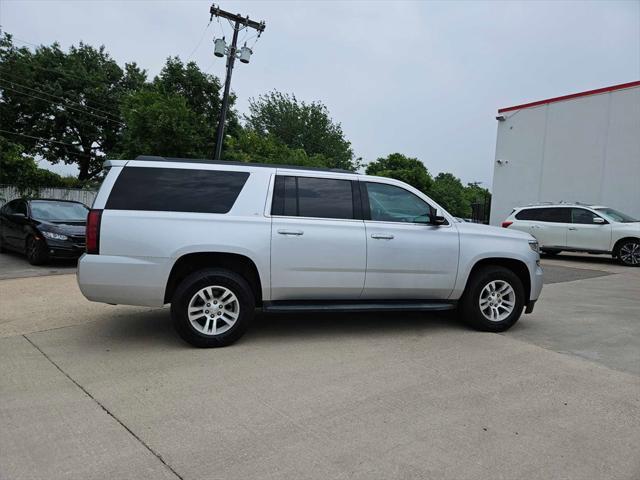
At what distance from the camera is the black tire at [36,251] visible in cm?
1074

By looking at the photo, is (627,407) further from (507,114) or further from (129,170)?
(507,114)

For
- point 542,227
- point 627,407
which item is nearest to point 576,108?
point 542,227

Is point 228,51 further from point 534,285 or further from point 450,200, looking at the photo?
point 450,200

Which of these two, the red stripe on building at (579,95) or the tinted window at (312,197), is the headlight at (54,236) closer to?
the tinted window at (312,197)

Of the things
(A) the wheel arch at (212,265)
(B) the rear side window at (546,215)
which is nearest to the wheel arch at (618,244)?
(B) the rear side window at (546,215)

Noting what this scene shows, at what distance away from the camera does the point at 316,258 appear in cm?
514

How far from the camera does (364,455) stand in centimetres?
298

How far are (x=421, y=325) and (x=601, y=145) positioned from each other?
17056mm

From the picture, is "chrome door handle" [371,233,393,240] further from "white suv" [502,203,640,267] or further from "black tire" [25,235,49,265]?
"white suv" [502,203,640,267]

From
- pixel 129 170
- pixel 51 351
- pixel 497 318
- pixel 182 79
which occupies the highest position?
pixel 182 79

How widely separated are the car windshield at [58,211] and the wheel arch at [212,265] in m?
8.06

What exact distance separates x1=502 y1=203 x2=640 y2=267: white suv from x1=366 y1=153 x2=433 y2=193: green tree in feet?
136

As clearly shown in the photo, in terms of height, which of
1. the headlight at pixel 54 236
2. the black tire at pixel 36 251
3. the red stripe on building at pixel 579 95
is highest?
the red stripe on building at pixel 579 95

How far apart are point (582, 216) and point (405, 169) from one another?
46974 mm
